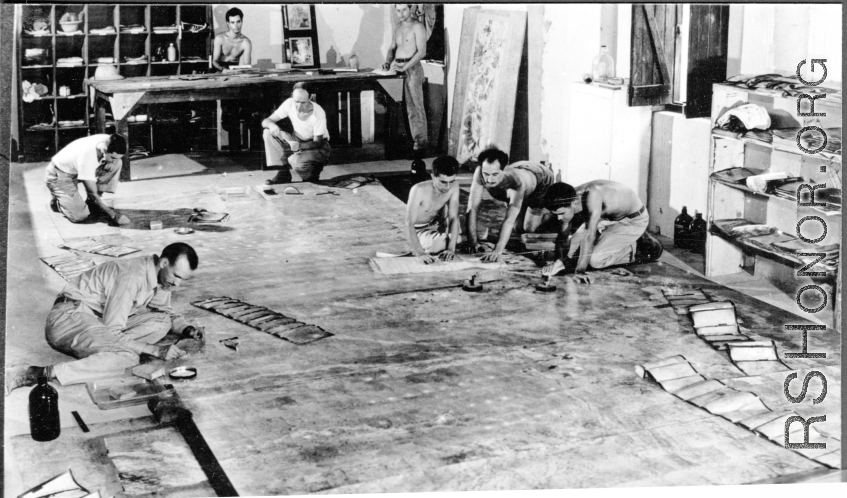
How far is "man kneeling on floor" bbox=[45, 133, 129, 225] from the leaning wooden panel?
118 inches

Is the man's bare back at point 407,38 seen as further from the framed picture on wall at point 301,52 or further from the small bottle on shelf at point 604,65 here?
the small bottle on shelf at point 604,65

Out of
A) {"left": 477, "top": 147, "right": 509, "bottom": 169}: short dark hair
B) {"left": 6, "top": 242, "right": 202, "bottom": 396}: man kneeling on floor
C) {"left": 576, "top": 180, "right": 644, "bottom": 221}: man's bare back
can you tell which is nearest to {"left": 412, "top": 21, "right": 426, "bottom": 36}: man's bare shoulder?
{"left": 477, "top": 147, "right": 509, "bottom": 169}: short dark hair

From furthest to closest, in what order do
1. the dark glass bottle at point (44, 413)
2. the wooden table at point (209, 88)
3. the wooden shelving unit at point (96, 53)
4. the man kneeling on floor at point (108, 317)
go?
the wooden shelving unit at point (96, 53), the wooden table at point (209, 88), the man kneeling on floor at point (108, 317), the dark glass bottle at point (44, 413)

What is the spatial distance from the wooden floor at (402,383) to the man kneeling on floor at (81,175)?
0.44ft

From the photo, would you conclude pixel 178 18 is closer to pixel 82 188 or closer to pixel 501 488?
pixel 82 188

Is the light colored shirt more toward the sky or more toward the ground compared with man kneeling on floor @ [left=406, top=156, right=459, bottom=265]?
more toward the ground

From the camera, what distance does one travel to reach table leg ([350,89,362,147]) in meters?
8.41

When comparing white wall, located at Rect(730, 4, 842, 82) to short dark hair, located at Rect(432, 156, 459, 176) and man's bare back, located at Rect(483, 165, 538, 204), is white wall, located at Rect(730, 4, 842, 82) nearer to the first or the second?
man's bare back, located at Rect(483, 165, 538, 204)

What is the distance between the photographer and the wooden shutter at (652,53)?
21.6 ft

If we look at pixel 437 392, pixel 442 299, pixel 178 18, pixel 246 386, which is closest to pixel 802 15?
pixel 442 299

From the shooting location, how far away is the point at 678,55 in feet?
22.2

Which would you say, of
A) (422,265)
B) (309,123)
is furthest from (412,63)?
(422,265)

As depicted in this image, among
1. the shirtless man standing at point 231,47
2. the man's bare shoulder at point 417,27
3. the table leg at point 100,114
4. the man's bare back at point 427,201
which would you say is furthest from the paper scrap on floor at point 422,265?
the table leg at point 100,114

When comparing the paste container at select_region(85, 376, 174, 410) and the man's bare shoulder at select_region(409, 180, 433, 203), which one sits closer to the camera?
the paste container at select_region(85, 376, 174, 410)
